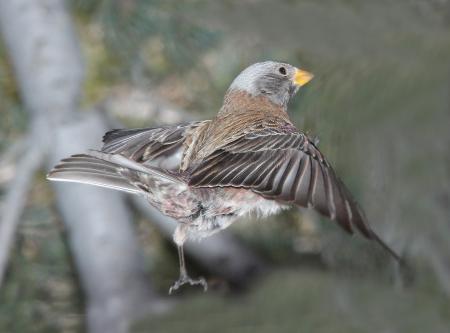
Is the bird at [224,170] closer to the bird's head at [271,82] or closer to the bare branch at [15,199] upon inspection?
the bird's head at [271,82]

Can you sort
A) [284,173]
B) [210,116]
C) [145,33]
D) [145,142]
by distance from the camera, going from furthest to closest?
1. [145,33]
2. [210,116]
3. [145,142]
4. [284,173]

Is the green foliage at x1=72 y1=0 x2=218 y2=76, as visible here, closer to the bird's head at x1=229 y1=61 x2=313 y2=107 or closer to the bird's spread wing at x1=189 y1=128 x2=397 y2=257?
the bird's head at x1=229 y1=61 x2=313 y2=107

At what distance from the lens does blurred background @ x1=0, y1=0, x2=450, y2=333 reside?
567 millimetres

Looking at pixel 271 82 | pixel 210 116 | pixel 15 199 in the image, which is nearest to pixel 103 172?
pixel 271 82

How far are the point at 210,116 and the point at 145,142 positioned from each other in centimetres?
95

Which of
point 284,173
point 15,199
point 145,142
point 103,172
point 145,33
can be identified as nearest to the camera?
point 284,173

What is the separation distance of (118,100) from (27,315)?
0.49 meters

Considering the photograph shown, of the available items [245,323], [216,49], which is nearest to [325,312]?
[245,323]

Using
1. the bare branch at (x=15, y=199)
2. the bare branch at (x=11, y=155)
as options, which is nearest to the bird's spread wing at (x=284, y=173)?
the bare branch at (x=15, y=199)

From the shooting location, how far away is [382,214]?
63 cm

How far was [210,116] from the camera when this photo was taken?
1.83 metres

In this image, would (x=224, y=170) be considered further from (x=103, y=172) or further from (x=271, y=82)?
(x=271, y=82)

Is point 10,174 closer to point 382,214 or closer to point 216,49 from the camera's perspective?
point 216,49

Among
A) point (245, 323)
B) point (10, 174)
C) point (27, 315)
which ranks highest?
point (10, 174)
